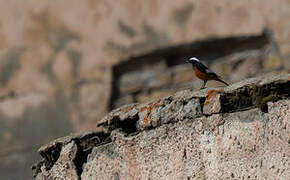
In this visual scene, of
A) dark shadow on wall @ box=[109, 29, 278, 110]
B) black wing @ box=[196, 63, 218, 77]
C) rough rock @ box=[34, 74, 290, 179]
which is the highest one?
dark shadow on wall @ box=[109, 29, 278, 110]

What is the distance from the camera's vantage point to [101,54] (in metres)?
7.47

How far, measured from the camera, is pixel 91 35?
7492 mm

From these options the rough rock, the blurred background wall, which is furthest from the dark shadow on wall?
the rough rock

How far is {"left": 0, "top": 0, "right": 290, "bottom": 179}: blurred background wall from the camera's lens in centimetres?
705

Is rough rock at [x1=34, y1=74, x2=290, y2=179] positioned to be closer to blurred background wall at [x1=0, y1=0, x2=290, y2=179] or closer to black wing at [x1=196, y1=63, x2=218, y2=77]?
black wing at [x1=196, y1=63, x2=218, y2=77]

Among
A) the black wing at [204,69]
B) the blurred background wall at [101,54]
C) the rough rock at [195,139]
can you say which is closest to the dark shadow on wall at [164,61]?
the blurred background wall at [101,54]

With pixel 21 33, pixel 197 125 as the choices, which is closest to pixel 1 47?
pixel 21 33

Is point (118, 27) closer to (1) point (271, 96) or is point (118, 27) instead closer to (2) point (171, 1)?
(2) point (171, 1)

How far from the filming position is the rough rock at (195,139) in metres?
2.63

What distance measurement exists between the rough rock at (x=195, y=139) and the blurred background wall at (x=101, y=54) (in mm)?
3861

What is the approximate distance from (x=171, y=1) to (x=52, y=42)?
4.00 feet

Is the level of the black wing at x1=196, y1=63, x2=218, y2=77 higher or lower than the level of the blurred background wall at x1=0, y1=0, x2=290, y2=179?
lower

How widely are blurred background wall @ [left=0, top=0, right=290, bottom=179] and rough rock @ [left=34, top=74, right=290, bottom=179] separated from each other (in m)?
3.86

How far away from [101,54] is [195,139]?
15.5 feet
